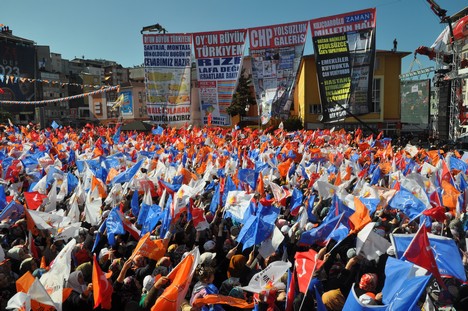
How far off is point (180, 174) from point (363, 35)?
22.6 metres

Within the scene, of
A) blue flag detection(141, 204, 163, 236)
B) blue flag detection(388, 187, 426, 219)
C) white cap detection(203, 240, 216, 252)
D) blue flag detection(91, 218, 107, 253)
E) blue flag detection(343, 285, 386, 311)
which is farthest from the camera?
blue flag detection(388, 187, 426, 219)

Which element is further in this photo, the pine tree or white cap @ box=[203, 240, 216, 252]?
the pine tree

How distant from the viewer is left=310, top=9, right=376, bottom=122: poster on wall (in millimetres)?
27172

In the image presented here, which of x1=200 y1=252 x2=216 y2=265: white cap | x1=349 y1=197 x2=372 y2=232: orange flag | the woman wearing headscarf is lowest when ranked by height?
the woman wearing headscarf

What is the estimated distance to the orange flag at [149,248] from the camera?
195 inches

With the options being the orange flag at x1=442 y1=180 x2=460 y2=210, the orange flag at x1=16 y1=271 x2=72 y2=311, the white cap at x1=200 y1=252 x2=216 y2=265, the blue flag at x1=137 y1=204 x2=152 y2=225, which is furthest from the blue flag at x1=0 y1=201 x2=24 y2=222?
the orange flag at x1=442 y1=180 x2=460 y2=210

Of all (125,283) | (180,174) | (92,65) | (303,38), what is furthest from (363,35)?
(92,65)

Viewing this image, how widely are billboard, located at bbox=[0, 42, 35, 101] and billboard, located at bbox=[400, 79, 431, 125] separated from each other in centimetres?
5033

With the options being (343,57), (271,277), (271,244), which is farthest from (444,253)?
(343,57)

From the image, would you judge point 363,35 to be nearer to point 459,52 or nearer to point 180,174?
point 459,52

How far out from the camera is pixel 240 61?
31.0m

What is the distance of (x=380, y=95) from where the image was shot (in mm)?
34312

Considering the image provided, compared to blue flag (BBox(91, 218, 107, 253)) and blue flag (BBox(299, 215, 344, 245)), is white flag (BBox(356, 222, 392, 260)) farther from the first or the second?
blue flag (BBox(91, 218, 107, 253))

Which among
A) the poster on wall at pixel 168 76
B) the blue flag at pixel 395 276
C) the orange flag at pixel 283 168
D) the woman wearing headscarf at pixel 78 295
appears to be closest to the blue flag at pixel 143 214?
the woman wearing headscarf at pixel 78 295
